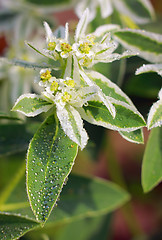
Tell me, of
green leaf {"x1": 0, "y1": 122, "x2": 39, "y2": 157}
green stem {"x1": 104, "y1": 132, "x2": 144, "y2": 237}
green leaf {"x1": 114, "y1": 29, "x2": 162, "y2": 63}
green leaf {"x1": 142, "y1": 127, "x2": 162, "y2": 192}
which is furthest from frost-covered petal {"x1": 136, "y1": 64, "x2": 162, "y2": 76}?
green stem {"x1": 104, "y1": 132, "x2": 144, "y2": 237}

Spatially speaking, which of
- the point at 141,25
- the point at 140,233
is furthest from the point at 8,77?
the point at 140,233

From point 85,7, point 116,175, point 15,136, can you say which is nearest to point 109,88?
point 15,136

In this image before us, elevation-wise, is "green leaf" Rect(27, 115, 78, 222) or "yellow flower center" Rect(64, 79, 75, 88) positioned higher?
"yellow flower center" Rect(64, 79, 75, 88)

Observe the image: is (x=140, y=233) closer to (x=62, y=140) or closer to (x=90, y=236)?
(x=90, y=236)

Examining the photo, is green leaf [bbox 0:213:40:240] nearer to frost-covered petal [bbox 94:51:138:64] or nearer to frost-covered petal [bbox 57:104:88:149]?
frost-covered petal [bbox 57:104:88:149]

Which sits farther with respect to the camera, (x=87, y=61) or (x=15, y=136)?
(x=15, y=136)

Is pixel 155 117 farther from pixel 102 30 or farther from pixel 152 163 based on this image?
pixel 102 30

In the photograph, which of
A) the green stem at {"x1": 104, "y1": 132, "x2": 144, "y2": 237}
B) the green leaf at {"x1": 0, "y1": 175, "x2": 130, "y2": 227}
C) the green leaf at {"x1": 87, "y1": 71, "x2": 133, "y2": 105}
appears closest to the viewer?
the green leaf at {"x1": 87, "y1": 71, "x2": 133, "y2": 105}
